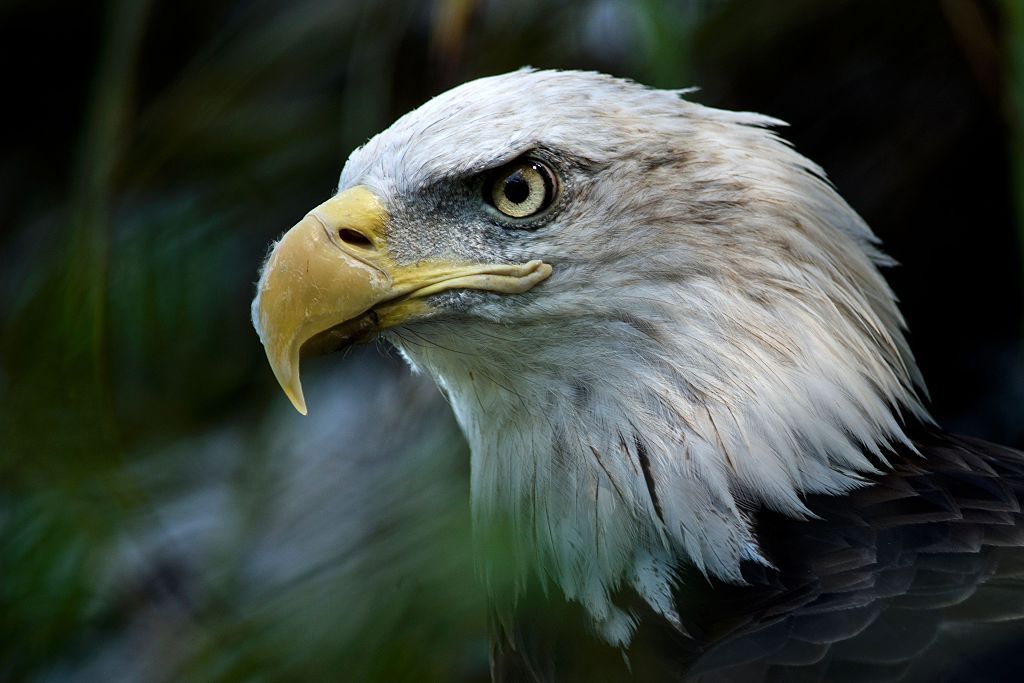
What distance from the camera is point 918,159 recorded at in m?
2.71

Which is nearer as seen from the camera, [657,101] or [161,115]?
[657,101]

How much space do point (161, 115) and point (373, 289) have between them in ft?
3.68

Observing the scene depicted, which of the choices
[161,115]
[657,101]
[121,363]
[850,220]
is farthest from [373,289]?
[161,115]

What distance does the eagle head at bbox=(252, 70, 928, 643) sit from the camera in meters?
1.70

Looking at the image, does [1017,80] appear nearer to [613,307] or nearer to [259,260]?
[613,307]

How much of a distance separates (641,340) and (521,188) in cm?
29

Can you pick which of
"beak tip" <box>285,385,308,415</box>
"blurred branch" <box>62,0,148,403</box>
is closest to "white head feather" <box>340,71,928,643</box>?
"beak tip" <box>285,385,308,415</box>

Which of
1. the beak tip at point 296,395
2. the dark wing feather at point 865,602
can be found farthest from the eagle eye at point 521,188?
the dark wing feather at point 865,602

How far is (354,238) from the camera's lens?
1730 millimetres

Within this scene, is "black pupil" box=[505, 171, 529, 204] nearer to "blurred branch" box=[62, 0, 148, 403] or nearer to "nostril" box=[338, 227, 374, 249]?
"nostril" box=[338, 227, 374, 249]

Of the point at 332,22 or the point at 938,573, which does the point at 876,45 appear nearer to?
the point at 332,22

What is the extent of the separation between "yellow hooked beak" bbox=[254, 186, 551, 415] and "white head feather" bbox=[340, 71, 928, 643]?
29mm

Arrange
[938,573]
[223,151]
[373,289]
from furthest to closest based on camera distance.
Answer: [223,151] < [373,289] < [938,573]

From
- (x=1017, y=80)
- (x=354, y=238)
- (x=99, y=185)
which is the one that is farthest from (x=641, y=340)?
(x=99, y=185)
